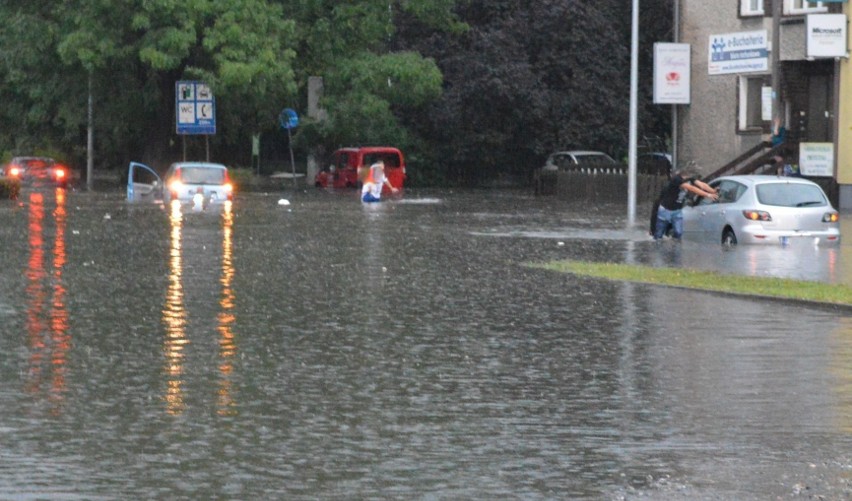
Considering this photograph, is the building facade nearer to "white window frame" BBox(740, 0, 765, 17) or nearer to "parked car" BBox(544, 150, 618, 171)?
"white window frame" BBox(740, 0, 765, 17)

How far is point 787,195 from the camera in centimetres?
3023

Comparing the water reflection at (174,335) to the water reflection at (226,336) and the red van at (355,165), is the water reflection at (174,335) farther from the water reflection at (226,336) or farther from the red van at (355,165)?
the red van at (355,165)

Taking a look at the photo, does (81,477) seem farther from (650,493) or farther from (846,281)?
(846,281)

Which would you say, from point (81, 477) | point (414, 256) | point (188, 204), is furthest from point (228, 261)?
point (188, 204)

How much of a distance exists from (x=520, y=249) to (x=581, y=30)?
36.7 meters

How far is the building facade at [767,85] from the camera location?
46031 millimetres

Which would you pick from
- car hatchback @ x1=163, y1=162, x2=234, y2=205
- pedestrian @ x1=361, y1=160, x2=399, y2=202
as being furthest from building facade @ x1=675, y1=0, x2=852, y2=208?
car hatchback @ x1=163, y1=162, x2=234, y2=205

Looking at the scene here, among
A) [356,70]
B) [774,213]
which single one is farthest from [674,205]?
[356,70]

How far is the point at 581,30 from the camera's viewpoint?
214 feet

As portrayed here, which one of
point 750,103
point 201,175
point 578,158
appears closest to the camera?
point 201,175

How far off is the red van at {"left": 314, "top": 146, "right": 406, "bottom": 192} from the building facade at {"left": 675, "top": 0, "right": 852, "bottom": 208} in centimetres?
1403

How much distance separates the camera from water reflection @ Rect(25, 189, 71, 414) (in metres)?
13.0

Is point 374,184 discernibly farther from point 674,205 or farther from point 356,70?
point 674,205

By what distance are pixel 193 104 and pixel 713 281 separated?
41554 millimetres
